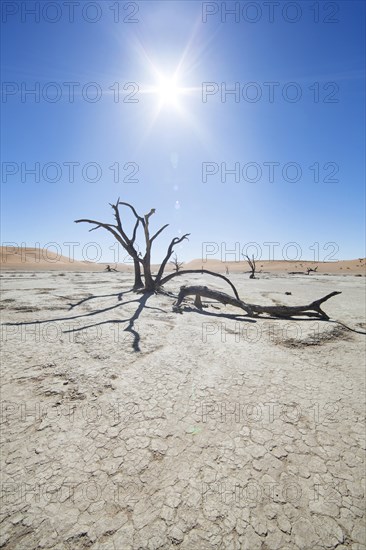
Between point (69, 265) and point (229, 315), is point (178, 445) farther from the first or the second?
point (69, 265)

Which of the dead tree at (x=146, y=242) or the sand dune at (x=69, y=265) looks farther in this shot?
the sand dune at (x=69, y=265)

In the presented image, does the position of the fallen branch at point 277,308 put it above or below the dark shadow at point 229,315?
above

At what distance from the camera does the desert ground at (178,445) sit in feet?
4.49

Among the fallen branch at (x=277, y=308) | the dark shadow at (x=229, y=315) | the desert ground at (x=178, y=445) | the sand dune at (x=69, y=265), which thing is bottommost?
the desert ground at (x=178, y=445)

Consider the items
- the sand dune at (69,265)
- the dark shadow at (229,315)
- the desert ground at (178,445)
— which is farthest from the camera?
the sand dune at (69,265)

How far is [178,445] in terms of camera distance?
1880 millimetres

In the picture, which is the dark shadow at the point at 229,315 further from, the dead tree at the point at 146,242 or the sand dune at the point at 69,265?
the sand dune at the point at 69,265

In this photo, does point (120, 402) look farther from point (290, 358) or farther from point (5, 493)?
point (290, 358)

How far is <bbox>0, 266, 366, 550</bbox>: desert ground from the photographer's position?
1369mm

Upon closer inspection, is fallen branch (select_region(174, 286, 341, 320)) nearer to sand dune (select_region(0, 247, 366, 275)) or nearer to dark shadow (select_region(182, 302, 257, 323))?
dark shadow (select_region(182, 302, 257, 323))

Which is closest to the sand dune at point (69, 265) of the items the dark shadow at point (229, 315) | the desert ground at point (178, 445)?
the dark shadow at point (229, 315)

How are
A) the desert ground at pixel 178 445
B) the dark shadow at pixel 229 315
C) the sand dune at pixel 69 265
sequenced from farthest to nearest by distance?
the sand dune at pixel 69 265 → the dark shadow at pixel 229 315 → the desert ground at pixel 178 445

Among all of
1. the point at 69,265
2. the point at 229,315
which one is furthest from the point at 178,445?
the point at 69,265

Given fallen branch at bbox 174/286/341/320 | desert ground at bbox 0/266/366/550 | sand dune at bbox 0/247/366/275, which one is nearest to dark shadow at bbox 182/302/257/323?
fallen branch at bbox 174/286/341/320
